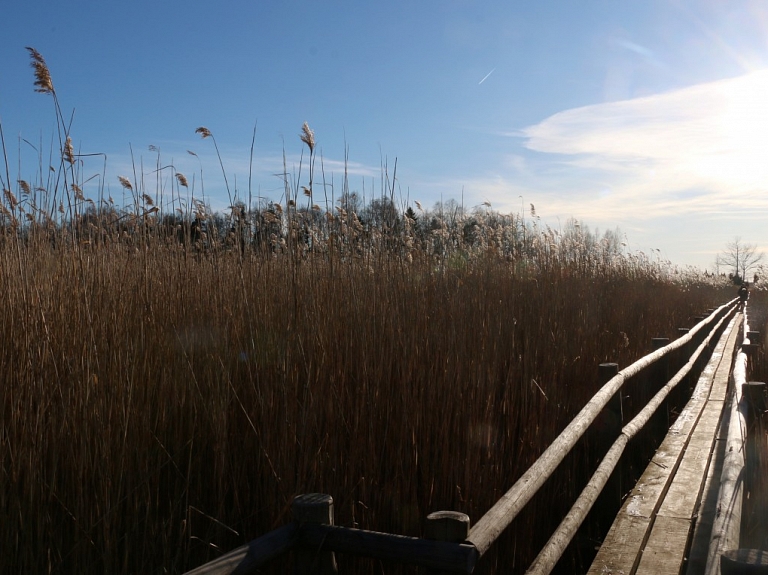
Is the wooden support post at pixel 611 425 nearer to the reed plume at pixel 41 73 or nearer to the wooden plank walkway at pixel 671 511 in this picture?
the wooden plank walkway at pixel 671 511

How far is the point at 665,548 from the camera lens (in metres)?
2.75

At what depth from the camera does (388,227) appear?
382cm

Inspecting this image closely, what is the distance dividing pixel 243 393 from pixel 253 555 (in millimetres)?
1085

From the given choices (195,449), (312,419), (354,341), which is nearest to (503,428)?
(354,341)

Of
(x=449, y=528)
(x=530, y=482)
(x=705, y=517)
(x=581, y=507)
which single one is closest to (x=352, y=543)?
(x=449, y=528)

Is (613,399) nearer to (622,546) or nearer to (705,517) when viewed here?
(705,517)

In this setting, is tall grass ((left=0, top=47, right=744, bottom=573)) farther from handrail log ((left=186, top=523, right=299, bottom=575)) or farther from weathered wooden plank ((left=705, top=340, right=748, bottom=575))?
weathered wooden plank ((left=705, top=340, right=748, bottom=575))

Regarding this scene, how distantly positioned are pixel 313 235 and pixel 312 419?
107cm

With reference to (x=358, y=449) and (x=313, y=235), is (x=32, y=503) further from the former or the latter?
(x=313, y=235)

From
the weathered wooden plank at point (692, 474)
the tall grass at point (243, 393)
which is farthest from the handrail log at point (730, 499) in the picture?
the tall grass at point (243, 393)

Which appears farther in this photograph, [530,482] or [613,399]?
[613,399]

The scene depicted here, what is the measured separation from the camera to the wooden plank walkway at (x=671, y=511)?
2.62 metres

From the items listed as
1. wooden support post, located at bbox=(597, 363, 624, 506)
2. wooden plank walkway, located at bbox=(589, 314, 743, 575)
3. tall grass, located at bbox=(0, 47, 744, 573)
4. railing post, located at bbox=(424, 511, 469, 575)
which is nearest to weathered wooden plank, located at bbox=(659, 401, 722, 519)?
wooden plank walkway, located at bbox=(589, 314, 743, 575)

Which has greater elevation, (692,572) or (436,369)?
(436,369)
